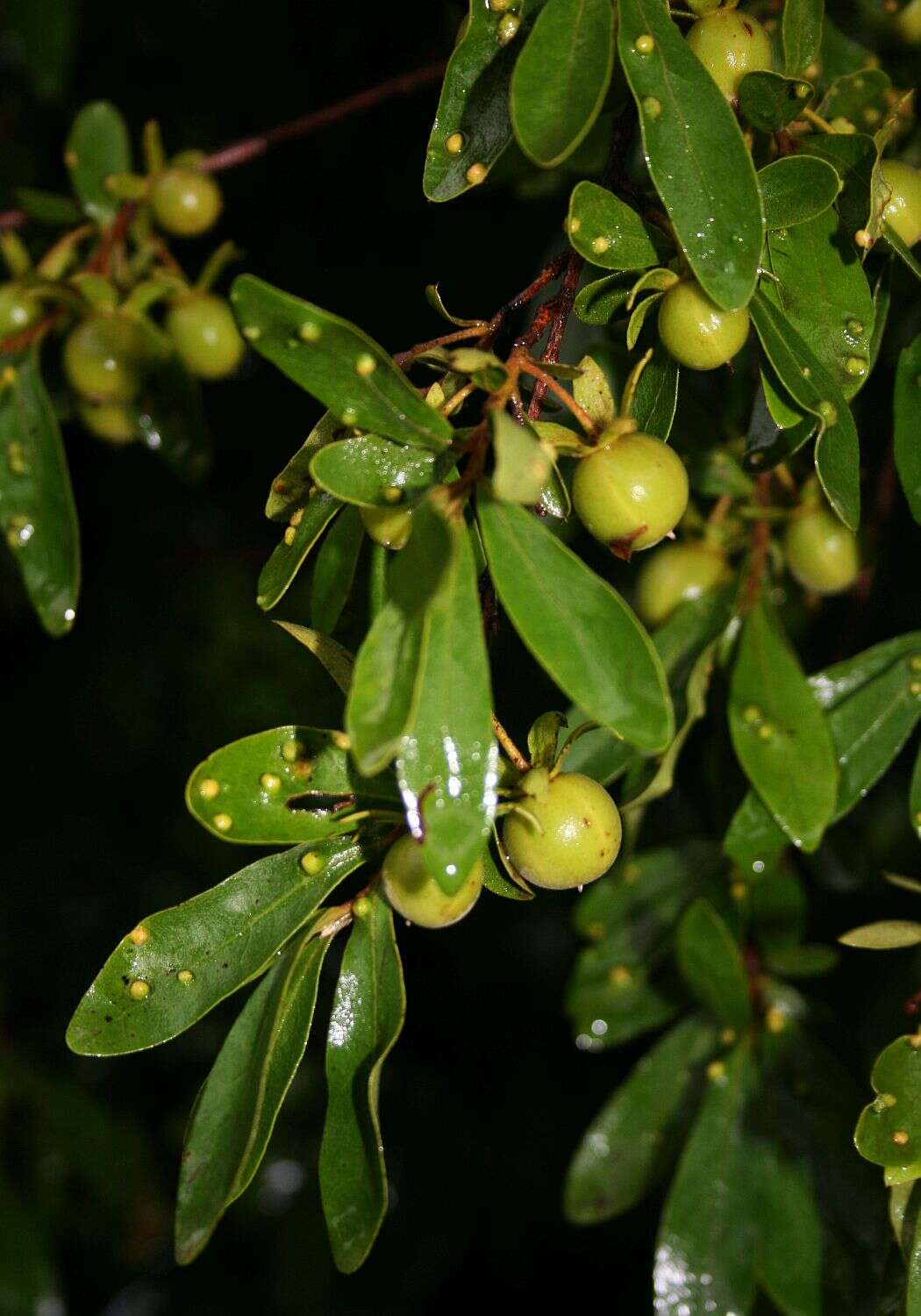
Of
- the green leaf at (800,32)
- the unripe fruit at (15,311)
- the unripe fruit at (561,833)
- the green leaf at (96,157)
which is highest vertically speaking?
the green leaf at (96,157)

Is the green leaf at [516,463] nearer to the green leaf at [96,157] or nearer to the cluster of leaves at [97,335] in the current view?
the cluster of leaves at [97,335]

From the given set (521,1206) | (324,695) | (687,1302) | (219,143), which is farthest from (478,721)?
(521,1206)

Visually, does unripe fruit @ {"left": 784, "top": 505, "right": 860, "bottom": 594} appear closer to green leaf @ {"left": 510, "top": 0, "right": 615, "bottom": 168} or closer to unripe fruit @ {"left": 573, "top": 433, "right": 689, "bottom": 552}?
unripe fruit @ {"left": 573, "top": 433, "right": 689, "bottom": 552}

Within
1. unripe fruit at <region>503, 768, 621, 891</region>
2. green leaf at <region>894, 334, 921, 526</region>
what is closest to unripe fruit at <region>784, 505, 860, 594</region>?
green leaf at <region>894, 334, 921, 526</region>

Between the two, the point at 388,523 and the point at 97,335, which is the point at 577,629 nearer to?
the point at 388,523

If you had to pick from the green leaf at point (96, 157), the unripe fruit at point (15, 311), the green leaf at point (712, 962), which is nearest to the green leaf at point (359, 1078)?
the green leaf at point (712, 962)
